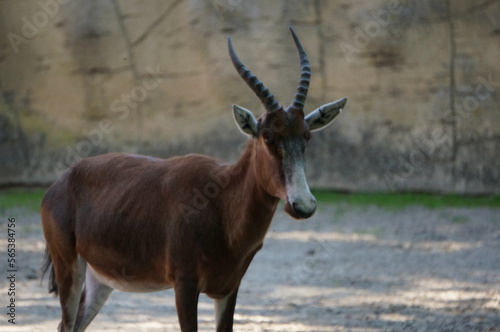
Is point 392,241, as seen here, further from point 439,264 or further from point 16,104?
point 16,104

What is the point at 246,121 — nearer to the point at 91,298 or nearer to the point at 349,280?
the point at 91,298

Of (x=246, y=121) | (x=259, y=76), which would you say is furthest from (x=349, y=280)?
(x=259, y=76)

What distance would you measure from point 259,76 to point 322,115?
25.4ft

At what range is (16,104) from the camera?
502 inches

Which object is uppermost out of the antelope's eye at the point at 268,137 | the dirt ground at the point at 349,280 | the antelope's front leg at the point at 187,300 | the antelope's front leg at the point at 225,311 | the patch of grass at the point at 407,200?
the antelope's eye at the point at 268,137

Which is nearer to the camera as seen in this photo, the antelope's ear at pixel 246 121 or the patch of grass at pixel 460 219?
the antelope's ear at pixel 246 121

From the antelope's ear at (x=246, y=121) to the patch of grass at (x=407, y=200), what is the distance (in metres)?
7.15

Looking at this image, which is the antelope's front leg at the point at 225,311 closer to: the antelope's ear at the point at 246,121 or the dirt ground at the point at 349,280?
the antelope's ear at the point at 246,121

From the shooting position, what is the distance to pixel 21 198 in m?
12.3

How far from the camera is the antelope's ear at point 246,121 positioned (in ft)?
14.5

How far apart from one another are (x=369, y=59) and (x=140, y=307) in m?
6.48

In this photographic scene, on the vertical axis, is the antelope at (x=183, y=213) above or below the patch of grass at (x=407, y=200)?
above

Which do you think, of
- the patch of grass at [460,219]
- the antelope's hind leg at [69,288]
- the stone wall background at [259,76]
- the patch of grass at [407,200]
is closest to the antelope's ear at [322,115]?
the antelope's hind leg at [69,288]

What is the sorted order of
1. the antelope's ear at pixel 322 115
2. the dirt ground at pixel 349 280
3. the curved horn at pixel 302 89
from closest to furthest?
the curved horn at pixel 302 89 < the antelope's ear at pixel 322 115 < the dirt ground at pixel 349 280
